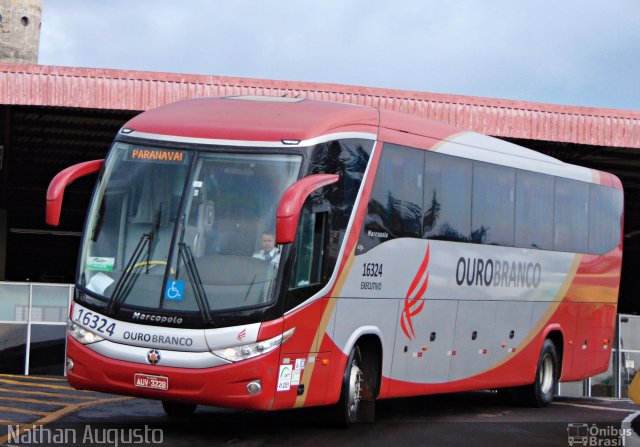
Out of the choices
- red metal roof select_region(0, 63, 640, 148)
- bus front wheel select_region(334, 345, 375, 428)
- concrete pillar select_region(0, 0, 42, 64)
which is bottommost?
bus front wheel select_region(334, 345, 375, 428)

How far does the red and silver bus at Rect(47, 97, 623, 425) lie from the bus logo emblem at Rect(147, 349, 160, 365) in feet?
0.07

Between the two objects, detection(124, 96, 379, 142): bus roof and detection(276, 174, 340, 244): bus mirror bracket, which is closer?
detection(276, 174, 340, 244): bus mirror bracket

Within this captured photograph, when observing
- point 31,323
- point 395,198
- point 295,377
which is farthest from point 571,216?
point 31,323

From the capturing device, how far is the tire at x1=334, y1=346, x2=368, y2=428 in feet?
40.3

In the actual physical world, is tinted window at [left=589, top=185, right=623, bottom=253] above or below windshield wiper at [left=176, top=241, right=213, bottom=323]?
above

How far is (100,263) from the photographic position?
11141mm

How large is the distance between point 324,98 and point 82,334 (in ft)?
49.4

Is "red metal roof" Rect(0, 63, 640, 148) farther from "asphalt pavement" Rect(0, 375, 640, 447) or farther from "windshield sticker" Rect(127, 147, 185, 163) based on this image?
"windshield sticker" Rect(127, 147, 185, 163)

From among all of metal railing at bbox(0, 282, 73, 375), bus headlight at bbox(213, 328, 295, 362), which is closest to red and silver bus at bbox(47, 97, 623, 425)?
bus headlight at bbox(213, 328, 295, 362)

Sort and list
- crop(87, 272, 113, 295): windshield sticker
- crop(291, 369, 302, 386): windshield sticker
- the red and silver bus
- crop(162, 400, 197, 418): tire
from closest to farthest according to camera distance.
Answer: the red and silver bus, crop(87, 272, 113, 295): windshield sticker, crop(291, 369, 302, 386): windshield sticker, crop(162, 400, 197, 418): tire

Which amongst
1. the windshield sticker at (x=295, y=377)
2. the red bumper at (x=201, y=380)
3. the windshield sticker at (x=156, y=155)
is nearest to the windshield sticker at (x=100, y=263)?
the red bumper at (x=201, y=380)

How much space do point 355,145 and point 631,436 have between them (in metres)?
4.06

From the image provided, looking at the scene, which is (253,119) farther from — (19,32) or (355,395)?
(19,32)

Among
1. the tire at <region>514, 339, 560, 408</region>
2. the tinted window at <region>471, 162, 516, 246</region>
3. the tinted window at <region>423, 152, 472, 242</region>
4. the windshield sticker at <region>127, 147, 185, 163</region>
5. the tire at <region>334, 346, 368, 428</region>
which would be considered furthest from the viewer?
the tire at <region>514, 339, 560, 408</region>
